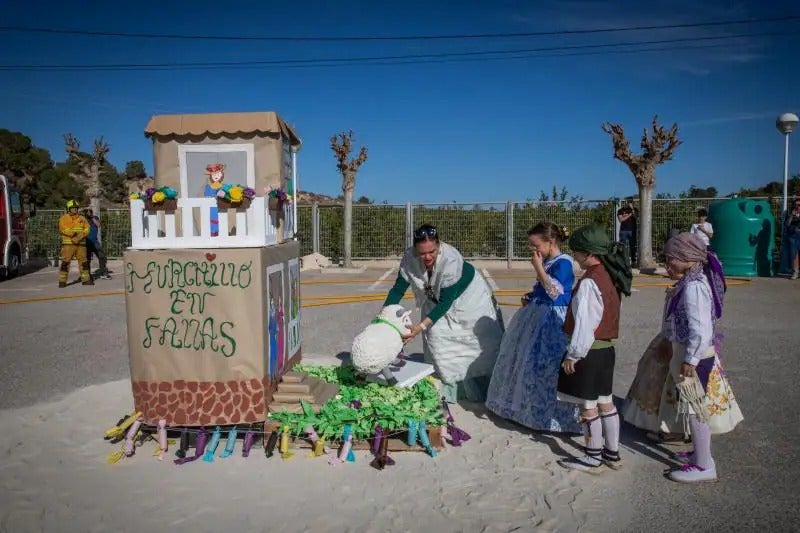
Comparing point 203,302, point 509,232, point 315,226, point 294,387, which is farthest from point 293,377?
point 315,226

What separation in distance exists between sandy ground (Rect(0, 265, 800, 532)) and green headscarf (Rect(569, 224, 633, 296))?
128cm

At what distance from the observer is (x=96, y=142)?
20750 millimetres

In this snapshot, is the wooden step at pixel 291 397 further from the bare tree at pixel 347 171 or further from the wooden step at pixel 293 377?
the bare tree at pixel 347 171

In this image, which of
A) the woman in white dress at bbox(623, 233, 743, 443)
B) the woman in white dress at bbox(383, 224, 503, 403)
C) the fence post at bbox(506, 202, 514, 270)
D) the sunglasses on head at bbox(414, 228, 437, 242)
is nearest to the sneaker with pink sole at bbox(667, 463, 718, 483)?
the woman in white dress at bbox(623, 233, 743, 443)

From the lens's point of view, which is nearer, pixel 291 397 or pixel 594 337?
pixel 594 337

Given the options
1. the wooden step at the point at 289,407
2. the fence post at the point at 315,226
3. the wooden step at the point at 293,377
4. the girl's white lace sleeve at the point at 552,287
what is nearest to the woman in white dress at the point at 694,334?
the girl's white lace sleeve at the point at 552,287

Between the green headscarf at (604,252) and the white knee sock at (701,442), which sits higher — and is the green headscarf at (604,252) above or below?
above

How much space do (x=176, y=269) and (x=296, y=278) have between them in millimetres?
1273

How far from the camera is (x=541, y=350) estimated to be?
4.41 metres

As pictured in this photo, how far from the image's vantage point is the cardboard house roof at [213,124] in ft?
14.4

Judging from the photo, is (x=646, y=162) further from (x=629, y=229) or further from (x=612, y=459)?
(x=612, y=459)

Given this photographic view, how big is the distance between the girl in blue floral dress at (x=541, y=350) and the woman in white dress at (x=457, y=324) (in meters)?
0.40

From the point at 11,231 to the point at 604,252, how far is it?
663 inches

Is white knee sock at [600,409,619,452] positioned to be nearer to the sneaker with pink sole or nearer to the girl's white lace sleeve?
the sneaker with pink sole
